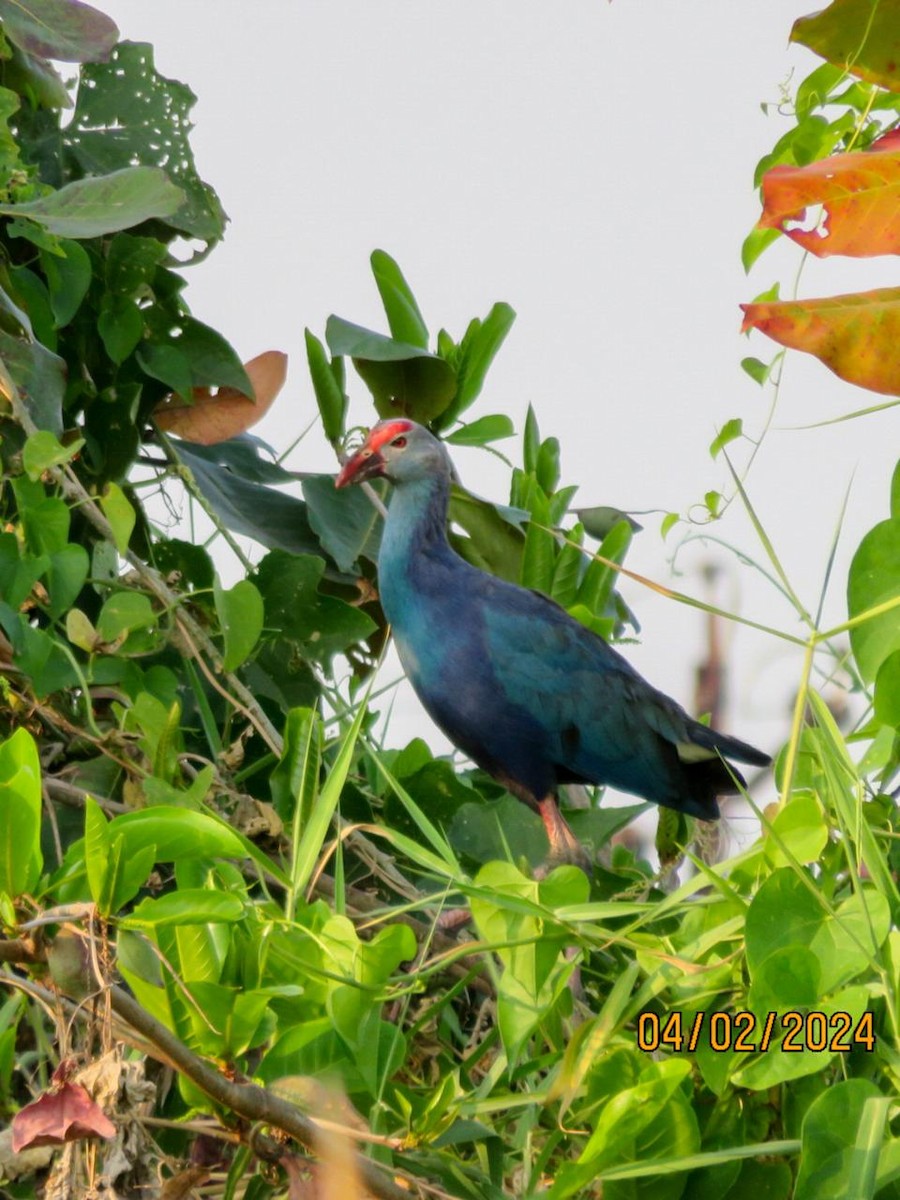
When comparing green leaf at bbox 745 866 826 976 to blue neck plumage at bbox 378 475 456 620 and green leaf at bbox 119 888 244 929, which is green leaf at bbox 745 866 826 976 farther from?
blue neck plumage at bbox 378 475 456 620

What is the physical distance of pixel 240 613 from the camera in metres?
1.82

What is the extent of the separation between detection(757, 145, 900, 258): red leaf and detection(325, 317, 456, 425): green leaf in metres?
Answer: 1.26

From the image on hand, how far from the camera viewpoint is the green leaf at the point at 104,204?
1924 millimetres

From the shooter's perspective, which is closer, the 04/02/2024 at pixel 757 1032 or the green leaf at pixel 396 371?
the 04/02/2024 at pixel 757 1032

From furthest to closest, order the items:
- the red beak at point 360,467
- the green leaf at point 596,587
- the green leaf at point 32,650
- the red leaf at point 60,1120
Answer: the green leaf at point 596,587
the red beak at point 360,467
the green leaf at point 32,650
the red leaf at point 60,1120

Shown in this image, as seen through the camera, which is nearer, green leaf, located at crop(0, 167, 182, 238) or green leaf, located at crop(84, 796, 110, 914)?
green leaf, located at crop(84, 796, 110, 914)

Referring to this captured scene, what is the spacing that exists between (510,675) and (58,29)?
122 centimetres

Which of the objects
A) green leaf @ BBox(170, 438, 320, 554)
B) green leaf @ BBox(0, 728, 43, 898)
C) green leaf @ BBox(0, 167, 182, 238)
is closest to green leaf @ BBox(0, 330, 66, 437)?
green leaf @ BBox(0, 167, 182, 238)

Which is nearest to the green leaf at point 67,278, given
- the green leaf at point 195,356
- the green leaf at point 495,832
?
the green leaf at point 195,356

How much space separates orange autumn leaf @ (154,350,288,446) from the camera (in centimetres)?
225

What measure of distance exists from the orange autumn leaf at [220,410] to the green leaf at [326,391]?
70mm

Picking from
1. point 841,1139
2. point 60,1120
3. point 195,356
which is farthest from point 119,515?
point 841,1139

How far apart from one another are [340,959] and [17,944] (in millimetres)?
294

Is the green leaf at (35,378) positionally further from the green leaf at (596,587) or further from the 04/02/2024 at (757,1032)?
the 04/02/2024 at (757,1032)
